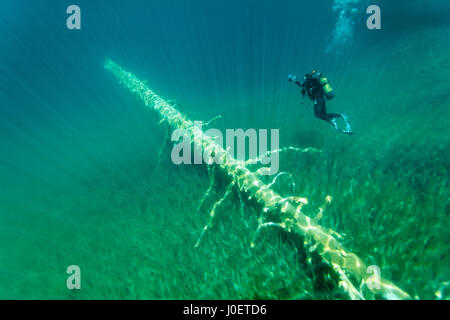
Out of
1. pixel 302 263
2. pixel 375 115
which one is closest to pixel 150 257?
pixel 302 263

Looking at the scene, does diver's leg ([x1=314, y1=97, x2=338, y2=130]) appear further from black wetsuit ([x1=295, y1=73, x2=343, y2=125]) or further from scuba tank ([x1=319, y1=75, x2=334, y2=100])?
scuba tank ([x1=319, y1=75, x2=334, y2=100])

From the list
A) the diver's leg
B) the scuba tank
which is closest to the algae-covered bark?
the scuba tank

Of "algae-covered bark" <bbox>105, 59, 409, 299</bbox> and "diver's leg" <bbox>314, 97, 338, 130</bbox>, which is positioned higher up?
"diver's leg" <bbox>314, 97, 338, 130</bbox>

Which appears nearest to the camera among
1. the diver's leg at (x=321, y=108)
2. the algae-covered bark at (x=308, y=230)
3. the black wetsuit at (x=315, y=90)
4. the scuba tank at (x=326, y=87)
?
the algae-covered bark at (x=308, y=230)

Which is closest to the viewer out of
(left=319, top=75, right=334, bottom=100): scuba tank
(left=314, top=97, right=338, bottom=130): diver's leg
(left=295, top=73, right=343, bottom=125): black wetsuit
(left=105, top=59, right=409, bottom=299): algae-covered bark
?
(left=105, top=59, right=409, bottom=299): algae-covered bark

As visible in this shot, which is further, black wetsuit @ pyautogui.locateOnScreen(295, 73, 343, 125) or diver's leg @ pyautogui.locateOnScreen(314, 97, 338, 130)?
diver's leg @ pyautogui.locateOnScreen(314, 97, 338, 130)

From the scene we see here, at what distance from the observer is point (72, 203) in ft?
27.3

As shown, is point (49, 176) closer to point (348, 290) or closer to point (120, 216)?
point (120, 216)

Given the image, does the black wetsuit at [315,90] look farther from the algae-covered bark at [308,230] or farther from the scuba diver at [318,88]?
the algae-covered bark at [308,230]

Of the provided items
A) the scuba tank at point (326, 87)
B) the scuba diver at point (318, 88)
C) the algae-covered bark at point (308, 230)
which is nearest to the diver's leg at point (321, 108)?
the scuba diver at point (318, 88)

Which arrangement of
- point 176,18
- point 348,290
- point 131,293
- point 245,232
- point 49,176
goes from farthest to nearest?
point 176,18
point 49,176
point 245,232
point 131,293
point 348,290

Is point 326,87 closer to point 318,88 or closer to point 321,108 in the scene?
point 318,88

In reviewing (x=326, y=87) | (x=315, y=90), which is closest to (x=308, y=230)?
(x=326, y=87)
